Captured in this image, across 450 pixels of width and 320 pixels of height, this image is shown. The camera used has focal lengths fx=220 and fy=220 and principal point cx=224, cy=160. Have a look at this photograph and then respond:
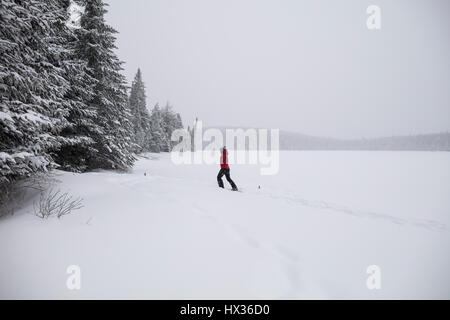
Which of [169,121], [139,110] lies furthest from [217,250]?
[169,121]

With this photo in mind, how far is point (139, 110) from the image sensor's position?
1442 inches

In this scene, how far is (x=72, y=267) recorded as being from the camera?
3254 mm

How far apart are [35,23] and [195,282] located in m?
8.01

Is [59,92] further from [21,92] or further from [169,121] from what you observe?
[169,121]

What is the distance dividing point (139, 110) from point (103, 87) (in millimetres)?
25898

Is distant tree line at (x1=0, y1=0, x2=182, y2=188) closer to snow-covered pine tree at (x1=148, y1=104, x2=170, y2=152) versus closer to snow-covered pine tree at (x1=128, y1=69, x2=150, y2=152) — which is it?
snow-covered pine tree at (x1=128, y1=69, x2=150, y2=152)

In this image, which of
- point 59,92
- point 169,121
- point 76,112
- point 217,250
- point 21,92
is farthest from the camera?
point 169,121

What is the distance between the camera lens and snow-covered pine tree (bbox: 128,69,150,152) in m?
35.4

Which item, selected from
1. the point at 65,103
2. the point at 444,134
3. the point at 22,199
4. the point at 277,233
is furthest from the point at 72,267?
the point at 444,134

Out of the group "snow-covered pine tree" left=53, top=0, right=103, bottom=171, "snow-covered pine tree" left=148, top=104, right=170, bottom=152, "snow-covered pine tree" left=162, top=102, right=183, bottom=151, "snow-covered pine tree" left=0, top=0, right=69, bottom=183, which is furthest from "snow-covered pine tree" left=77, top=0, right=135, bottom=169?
"snow-covered pine tree" left=162, top=102, right=183, bottom=151

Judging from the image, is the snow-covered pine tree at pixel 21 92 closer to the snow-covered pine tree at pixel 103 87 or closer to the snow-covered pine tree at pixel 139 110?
the snow-covered pine tree at pixel 103 87

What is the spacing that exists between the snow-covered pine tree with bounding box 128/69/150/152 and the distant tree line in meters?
22.4
